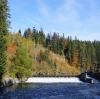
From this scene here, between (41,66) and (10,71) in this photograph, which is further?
(41,66)

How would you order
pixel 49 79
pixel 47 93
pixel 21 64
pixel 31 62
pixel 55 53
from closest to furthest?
pixel 47 93 < pixel 21 64 < pixel 31 62 < pixel 49 79 < pixel 55 53

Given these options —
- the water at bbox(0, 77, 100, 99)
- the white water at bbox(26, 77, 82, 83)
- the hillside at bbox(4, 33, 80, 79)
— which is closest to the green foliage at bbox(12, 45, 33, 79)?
the hillside at bbox(4, 33, 80, 79)

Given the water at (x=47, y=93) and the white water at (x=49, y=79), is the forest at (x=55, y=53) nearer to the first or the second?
the white water at (x=49, y=79)

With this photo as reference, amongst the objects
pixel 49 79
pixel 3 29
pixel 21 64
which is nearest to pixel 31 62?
pixel 21 64

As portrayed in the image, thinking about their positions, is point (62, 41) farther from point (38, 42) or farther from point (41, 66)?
point (41, 66)

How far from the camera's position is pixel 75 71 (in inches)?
4523

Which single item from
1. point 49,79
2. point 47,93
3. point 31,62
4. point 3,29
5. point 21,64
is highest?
point 3,29

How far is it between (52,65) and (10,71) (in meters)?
47.7

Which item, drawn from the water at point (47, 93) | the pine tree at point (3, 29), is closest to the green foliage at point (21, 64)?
the water at point (47, 93)

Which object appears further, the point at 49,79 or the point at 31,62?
the point at 49,79

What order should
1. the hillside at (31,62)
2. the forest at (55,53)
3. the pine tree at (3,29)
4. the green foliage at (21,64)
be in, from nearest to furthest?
the pine tree at (3,29), the green foliage at (21,64), the hillside at (31,62), the forest at (55,53)

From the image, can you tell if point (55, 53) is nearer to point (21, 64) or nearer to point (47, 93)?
point (21, 64)

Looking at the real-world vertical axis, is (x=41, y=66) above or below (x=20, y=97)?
above

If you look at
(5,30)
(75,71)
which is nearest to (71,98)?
(5,30)
